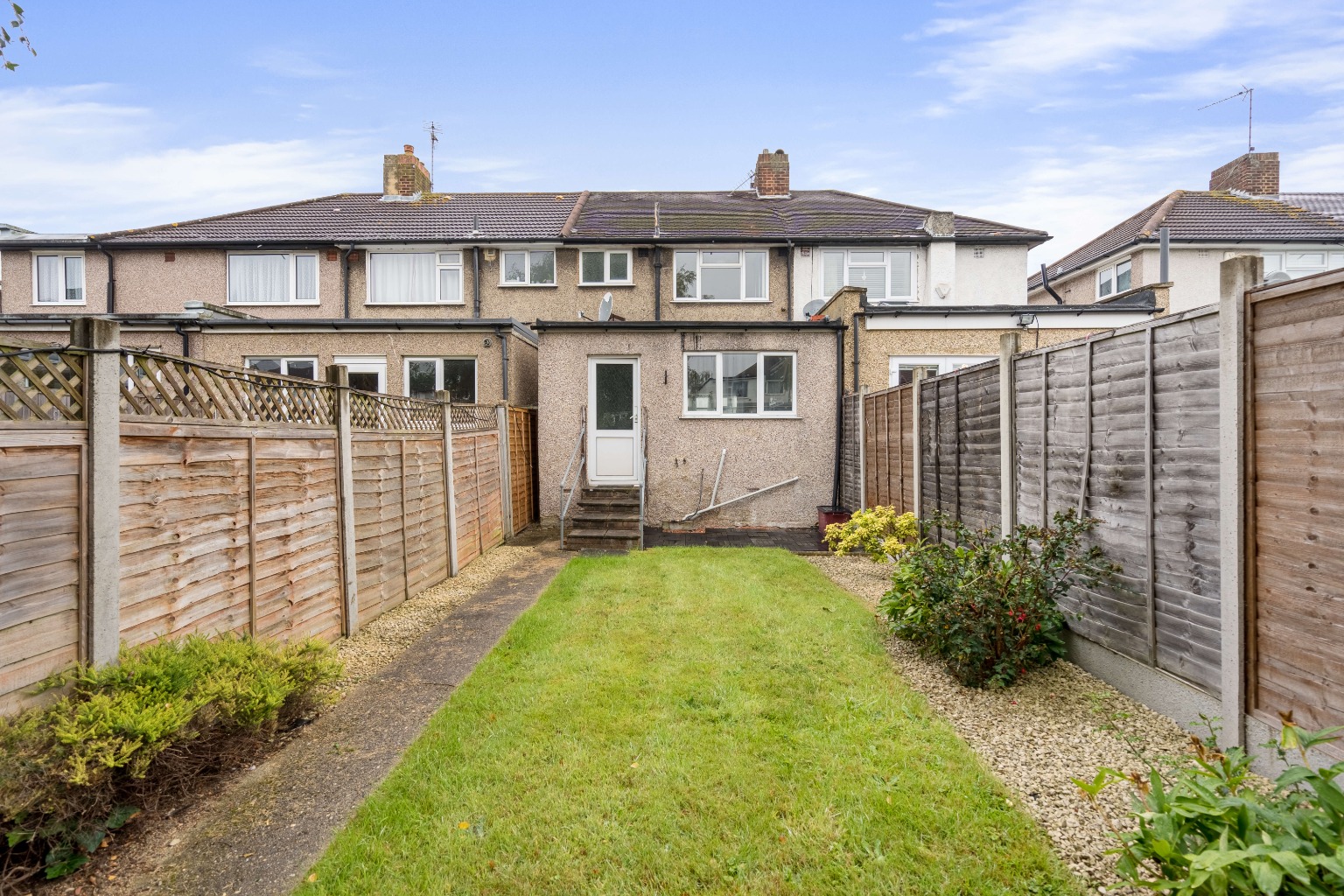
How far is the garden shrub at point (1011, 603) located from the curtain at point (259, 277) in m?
18.1

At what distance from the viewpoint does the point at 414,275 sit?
1703 cm

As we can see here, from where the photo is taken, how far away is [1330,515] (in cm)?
268

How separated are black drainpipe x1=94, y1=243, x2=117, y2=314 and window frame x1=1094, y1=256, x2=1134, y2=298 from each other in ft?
88.0

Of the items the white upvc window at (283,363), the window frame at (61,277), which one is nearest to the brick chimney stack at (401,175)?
the window frame at (61,277)

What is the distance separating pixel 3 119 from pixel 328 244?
12.0 metres

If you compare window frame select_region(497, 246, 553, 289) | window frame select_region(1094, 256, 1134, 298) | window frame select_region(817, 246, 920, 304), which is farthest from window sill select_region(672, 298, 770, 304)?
window frame select_region(1094, 256, 1134, 298)

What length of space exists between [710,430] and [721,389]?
84cm

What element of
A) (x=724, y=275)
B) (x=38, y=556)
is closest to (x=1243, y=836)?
(x=38, y=556)

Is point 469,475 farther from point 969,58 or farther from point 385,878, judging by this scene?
point 969,58

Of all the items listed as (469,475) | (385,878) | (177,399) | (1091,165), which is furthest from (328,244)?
(1091,165)

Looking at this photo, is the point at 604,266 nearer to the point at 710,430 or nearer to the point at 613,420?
the point at 613,420

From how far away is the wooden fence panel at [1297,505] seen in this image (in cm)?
267

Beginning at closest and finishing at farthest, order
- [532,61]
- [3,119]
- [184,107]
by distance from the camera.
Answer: [3,119]
[184,107]
[532,61]

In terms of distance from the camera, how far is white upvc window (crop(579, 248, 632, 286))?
1677cm
